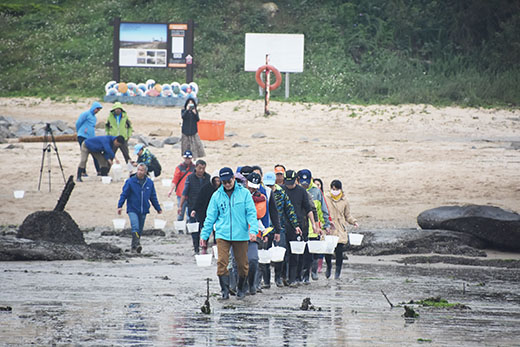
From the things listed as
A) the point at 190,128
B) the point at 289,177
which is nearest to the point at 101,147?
the point at 190,128

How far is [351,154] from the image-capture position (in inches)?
1024

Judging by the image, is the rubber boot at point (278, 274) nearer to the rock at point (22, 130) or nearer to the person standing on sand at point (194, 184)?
the person standing on sand at point (194, 184)

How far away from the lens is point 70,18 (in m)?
46.5

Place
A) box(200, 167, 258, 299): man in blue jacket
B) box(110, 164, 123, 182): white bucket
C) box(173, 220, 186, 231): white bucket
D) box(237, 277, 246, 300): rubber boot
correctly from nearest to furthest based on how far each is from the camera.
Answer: box(200, 167, 258, 299): man in blue jacket → box(237, 277, 246, 300): rubber boot → box(173, 220, 186, 231): white bucket → box(110, 164, 123, 182): white bucket

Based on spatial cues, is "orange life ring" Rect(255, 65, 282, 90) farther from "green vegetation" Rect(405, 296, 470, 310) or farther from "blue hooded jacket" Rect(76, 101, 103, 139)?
"green vegetation" Rect(405, 296, 470, 310)

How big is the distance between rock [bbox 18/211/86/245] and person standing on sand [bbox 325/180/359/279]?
4.04 m

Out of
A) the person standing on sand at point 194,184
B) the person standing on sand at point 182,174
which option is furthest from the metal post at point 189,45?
the person standing on sand at point 194,184

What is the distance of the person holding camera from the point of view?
910 inches

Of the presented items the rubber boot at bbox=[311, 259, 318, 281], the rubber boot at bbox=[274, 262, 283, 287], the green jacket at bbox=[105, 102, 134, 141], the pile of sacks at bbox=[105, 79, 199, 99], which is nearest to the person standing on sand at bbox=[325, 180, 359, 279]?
the rubber boot at bbox=[311, 259, 318, 281]

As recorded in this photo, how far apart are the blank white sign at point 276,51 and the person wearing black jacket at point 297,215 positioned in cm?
2544

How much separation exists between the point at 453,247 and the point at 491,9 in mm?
28023

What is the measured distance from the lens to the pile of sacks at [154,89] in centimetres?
3612

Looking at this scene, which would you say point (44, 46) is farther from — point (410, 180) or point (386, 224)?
point (386, 224)

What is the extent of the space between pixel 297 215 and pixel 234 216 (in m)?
1.82
